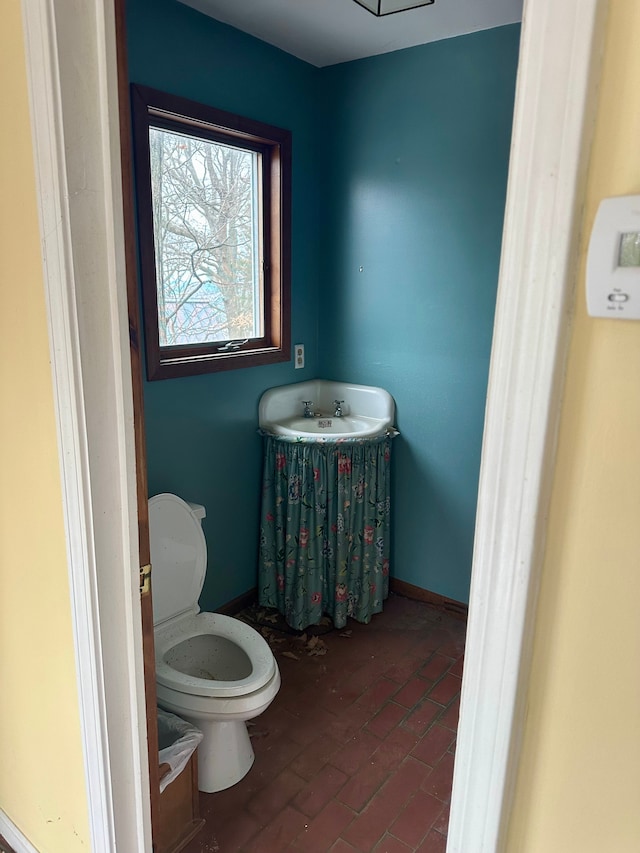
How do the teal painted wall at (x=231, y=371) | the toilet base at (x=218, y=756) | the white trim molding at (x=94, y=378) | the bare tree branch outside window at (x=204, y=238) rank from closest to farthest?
→ 1. the white trim molding at (x=94, y=378)
2. the toilet base at (x=218, y=756)
3. the teal painted wall at (x=231, y=371)
4. the bare tree branch outside window at (x=204, y=238)

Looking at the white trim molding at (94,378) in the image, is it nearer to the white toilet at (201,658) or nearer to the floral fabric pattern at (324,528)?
the white toilet at (201,658)

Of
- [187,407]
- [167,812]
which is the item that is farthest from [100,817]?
[187,407]

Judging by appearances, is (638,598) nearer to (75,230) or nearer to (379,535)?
(75,230)

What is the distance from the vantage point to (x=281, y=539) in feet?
8.77

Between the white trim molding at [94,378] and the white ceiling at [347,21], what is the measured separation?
4.70ft

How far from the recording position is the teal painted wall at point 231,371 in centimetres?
207

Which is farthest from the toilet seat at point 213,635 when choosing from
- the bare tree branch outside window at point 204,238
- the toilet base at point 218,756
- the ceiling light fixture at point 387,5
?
the ceiling light fixture at point 387,5

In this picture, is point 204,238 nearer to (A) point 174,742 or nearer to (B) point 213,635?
(B) point 213,635

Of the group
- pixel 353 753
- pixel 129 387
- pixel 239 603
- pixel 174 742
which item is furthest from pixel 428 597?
pixel 129 387

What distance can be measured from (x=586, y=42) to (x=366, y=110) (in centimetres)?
236

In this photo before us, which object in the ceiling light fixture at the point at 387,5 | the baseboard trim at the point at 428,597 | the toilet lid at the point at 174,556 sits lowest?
the baseboard trim at the point at 428,597

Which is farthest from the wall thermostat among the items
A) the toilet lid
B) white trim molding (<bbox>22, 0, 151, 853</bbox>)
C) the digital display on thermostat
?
the toilet lid

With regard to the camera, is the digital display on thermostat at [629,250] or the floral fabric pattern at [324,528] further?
the floral fabric pattern at [324,528]

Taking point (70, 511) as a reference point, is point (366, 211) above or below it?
above
